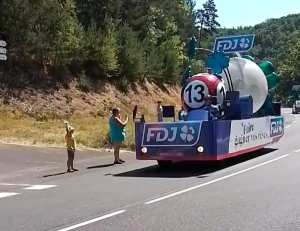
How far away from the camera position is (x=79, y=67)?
40.0 m

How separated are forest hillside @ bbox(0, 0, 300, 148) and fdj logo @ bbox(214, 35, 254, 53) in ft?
16.3

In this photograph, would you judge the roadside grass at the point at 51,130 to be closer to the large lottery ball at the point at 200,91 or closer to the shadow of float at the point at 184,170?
the shadow of float at the point at 184,170

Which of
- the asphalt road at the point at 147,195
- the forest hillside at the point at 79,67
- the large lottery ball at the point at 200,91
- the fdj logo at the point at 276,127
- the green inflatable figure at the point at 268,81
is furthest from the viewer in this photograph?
the forest hillside at the point at 79,67

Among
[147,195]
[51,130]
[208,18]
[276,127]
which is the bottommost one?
[147,195]

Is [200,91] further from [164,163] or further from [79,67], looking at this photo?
[79,67]

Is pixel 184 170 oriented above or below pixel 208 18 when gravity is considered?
below

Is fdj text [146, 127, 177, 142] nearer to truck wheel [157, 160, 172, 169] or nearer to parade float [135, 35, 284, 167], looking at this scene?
parade float [135, 35, 284, 167]

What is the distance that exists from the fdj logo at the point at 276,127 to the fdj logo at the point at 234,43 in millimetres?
2780

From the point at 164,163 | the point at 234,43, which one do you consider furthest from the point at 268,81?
the point at 164,163

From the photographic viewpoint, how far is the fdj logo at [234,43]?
840 inches

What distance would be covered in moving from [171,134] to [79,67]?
2553 centimetres

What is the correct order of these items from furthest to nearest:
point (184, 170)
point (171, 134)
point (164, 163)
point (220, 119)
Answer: point (164, 163) → point (220, 119) → point (184, 170) → point (171, 134)

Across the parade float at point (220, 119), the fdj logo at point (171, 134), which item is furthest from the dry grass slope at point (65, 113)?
the fdj logo at point (171, 134)

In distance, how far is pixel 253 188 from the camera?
12.2 metres
